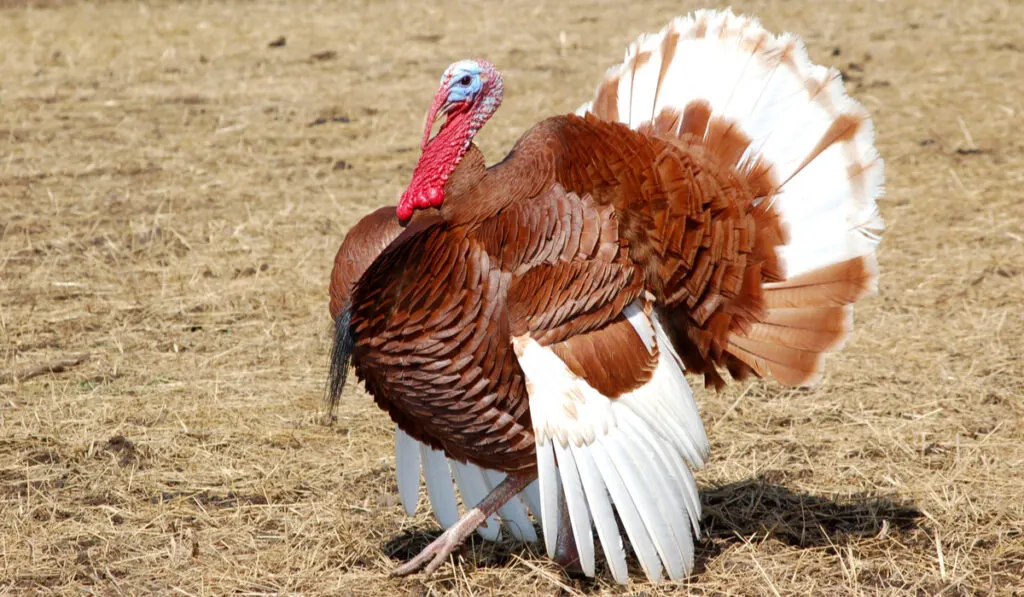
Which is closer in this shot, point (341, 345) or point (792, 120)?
point (341, 345)

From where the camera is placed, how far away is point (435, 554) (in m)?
3.67

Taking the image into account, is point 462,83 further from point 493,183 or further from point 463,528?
point 463,528

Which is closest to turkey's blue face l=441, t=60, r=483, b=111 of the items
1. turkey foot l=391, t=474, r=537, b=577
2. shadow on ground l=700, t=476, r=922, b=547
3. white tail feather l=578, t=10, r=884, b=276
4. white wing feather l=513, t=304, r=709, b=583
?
white tail feather l=578, t=10, r=884, b=276

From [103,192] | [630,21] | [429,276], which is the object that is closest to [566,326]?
[429,276]

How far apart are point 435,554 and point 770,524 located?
1180 millimetres

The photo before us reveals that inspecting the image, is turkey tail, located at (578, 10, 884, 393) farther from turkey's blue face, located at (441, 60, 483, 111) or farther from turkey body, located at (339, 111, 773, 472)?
turkey's blue face, located at (441, 60, 483, 111)

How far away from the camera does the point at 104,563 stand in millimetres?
3689

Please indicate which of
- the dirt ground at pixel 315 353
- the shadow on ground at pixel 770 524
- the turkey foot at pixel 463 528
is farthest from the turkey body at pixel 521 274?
the dirt ground at pixel 315 353

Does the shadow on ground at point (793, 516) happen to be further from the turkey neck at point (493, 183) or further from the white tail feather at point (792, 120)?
the turkey neck at point (493, 183)

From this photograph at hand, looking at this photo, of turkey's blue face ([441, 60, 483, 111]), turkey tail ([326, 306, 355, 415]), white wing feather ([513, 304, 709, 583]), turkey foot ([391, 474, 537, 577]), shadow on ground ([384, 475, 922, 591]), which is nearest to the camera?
white wing feather ([513, 304, 709, 583])

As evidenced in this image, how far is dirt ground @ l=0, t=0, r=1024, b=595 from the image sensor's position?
3.75m

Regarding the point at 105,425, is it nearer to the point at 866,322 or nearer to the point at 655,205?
the point at 655,205

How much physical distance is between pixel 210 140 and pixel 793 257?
19.0ft

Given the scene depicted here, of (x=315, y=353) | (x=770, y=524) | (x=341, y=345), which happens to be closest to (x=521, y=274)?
(x=341, y=345)
